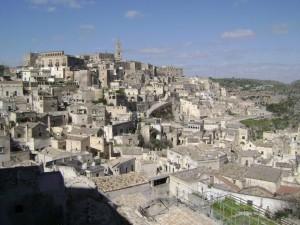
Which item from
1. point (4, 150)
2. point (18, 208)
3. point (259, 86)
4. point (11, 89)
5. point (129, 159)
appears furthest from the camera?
point (259, 86)

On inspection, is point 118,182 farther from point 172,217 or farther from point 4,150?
point 4,150

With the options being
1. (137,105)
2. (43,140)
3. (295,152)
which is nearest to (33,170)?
(43,140)

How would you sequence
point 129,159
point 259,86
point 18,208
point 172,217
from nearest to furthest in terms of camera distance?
1. point 18,208
2. point 172,217
3. point 129,159
4. point 259,86

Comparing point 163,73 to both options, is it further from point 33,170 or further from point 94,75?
point 33,170

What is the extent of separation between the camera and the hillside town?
368 inches

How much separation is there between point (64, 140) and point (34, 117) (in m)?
5.47

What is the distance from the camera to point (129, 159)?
25.2 meters

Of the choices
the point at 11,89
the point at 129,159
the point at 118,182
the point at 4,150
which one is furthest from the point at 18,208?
the point at 11,89

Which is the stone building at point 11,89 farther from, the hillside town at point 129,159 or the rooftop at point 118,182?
the rooftop at point 118,182

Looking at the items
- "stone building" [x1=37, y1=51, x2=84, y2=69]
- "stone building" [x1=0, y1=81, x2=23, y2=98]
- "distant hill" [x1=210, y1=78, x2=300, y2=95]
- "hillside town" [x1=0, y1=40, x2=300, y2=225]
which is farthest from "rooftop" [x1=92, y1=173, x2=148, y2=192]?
"distant hill" [x1=210, y1=78, x2=300, y2=95]

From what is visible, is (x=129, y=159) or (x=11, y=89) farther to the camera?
(x=11, y=89)

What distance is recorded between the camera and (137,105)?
45.9 meters

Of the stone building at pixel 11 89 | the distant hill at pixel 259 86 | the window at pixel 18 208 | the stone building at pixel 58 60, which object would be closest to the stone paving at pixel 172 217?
the window at pixel 18 208

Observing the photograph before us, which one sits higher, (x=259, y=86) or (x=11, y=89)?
(x=11, y=89)
